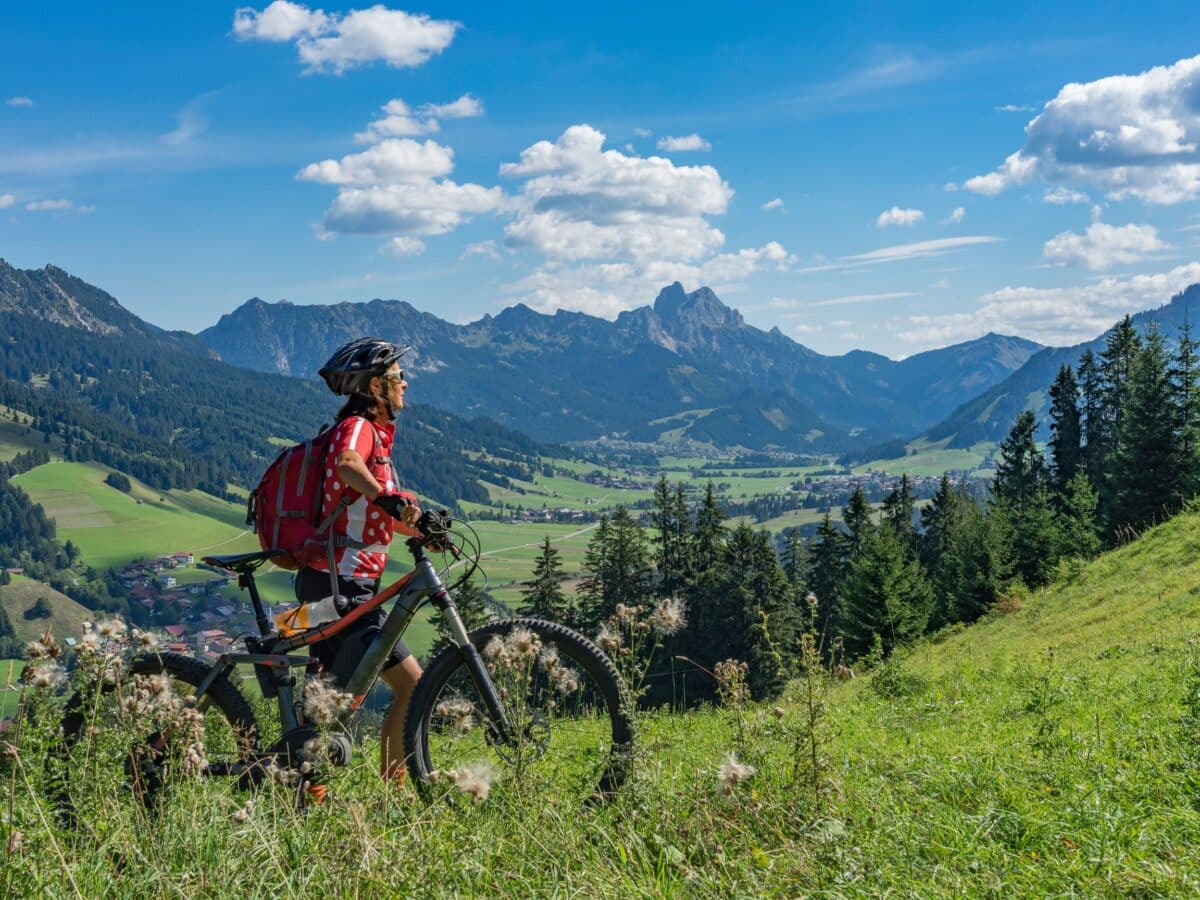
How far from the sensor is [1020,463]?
69312mm

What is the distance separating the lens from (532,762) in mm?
4223

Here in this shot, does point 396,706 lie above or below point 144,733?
below

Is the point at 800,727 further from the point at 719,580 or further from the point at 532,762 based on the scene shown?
the point at 719,580

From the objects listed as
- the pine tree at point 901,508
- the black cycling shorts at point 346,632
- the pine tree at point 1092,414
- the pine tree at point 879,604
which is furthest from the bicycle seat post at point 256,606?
the pine tree at point 1092,414

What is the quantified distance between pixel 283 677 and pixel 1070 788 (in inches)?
164

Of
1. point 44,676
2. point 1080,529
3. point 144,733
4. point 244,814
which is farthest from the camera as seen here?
point 1080,529

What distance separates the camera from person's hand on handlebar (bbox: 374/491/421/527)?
460 centimetres

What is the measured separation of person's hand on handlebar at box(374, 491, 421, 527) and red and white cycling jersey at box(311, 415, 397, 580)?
21 centimetres

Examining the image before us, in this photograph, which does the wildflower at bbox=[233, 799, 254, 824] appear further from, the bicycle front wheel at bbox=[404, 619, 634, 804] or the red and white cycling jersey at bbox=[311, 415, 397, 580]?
the red and white cycling jersey at bbox=[311, 415, 397, 580]

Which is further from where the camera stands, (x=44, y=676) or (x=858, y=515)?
(x=858, y=515)

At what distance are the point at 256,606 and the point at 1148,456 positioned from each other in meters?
45.7

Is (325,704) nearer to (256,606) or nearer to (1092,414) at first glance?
(256,606)

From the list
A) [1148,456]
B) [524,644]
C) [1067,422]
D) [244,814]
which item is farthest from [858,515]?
[244,814]

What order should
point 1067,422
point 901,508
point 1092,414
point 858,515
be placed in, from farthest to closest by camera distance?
1. point 1092,414
2. point 1067,422
3. point 901,508
4. point 858,515
